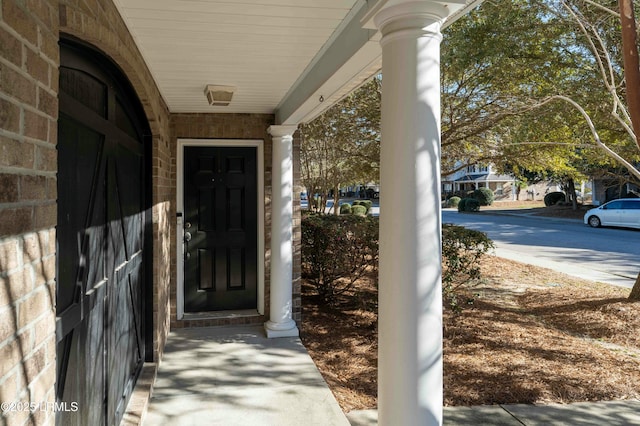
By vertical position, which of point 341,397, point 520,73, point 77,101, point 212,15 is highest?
point 520,73

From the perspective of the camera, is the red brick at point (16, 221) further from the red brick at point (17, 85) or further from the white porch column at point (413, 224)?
the white porch column at point (413, 224)

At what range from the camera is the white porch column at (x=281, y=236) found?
489 centimetres

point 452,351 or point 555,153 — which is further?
point 555,153

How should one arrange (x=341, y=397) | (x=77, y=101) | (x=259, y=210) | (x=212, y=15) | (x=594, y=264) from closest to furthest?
(x=77, y=101), (x=212, y=15), (x=341, y=397), (x=259, y=210), (x=594, y=264)

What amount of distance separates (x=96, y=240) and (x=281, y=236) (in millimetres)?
2641

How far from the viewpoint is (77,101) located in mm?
1998

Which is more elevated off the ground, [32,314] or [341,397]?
[32,314]

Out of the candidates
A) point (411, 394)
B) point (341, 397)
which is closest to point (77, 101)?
point (411, 394)

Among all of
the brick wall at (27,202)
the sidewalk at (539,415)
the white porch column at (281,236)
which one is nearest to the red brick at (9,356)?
the brick wall at (27,202)

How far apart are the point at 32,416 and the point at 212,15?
1.93 meters

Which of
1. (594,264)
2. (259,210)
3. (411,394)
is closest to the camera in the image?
(411,394)

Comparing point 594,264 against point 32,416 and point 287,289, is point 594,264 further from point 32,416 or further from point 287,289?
point 32,416

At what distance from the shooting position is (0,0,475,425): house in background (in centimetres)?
120

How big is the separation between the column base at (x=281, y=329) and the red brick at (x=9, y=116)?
399cm
